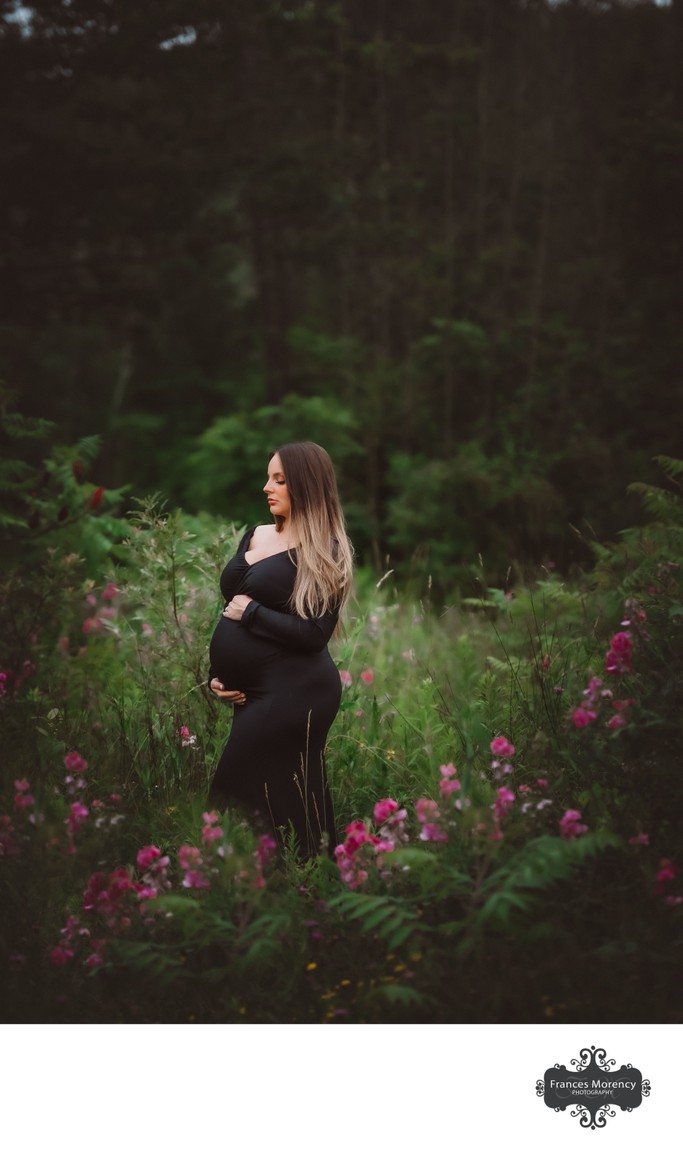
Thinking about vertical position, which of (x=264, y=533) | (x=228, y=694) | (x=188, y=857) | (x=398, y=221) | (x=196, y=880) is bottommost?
(x=196, y=880)

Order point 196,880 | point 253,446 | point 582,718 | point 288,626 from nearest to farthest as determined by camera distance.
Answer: point 196,880, point 582,718, point 288,626, point 253,446

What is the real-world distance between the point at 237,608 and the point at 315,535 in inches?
16.4

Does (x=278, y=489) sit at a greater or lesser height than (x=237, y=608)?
greater

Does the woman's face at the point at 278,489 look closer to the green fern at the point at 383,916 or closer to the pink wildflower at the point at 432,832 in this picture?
the pink wildflower at the point at 432,832

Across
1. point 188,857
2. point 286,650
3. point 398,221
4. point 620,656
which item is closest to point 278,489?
point 286,650

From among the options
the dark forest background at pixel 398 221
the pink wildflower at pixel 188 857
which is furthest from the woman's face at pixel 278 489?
the dark forest background at pixel 398 221

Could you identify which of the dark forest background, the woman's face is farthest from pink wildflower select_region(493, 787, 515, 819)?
→ the dark forest background

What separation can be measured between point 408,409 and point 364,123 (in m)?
4.75

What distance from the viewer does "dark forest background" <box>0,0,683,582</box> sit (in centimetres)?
1116

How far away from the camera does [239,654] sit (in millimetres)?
3482

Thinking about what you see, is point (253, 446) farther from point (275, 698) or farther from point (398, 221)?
point (275, 698)

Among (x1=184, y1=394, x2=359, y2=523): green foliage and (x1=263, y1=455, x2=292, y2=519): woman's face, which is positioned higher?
(x1=263, y1=455, x2=292, y2=519): woman's face

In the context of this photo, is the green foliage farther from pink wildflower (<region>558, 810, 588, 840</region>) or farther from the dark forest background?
pink wildflower (<region>558, 810, 588, 840</region>)

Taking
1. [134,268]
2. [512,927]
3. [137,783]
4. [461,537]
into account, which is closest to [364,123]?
[134,268]
